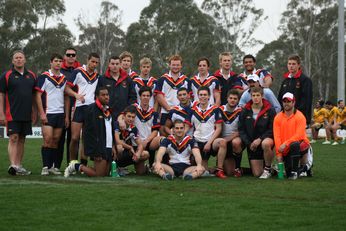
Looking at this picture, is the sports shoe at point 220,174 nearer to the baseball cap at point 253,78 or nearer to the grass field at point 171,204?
the grass field at point 171,204

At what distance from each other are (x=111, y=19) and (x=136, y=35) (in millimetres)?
2837

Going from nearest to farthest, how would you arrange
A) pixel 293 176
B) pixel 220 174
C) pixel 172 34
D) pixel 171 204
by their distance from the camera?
1. pixel 171 204
2. pixel 293 176
3. pixel 220 174
4. pixel 172 34

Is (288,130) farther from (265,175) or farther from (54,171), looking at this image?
(54,171)

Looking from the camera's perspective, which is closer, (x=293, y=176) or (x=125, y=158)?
(x=293, y=176)

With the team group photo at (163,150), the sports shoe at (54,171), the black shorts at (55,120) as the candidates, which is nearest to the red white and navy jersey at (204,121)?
the team group photo at (163,150)

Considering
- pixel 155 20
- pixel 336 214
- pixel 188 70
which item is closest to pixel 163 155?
pixel 336 214

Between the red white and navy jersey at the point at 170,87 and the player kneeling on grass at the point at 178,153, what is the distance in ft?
4.61

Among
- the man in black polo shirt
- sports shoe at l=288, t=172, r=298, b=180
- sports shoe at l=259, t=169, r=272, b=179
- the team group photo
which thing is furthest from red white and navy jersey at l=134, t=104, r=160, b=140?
sports shoe at l=288, t=172, r=298, b=180

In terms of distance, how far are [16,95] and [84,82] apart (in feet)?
3.82

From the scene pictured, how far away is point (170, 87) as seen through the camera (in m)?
11.6

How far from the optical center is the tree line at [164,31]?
50000mm

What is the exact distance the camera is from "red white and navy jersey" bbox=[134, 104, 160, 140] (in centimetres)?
1091

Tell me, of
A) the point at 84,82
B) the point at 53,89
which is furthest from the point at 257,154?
the point at 53,89

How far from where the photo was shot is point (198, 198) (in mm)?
7500
